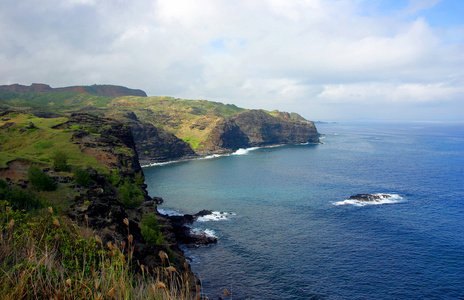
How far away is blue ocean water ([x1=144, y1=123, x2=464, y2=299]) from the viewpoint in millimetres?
41438

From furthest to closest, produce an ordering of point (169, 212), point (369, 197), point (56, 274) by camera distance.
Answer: point (369, 197) → point (169, 212) → point (56, 274)

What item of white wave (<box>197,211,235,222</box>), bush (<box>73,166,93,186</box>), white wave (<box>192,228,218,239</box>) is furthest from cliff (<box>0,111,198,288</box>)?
white wave (<box>197,211,235,222</box>)

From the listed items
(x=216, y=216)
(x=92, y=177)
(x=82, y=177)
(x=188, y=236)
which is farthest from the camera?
(x=216, y=216)

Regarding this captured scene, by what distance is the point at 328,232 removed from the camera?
195ft

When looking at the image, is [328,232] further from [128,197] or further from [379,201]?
[128,197]

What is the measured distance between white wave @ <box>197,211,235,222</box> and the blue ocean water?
101 centimetres

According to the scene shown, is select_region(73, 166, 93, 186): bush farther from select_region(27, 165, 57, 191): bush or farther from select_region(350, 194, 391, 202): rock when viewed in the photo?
select_region(350, 194, 391, 202): rock

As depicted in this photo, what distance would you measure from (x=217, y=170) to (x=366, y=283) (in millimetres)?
95482

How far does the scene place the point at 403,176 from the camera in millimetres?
105625

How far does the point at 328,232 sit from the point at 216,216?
87.4 feet

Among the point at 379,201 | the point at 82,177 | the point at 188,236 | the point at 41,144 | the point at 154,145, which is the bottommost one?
the point at 188,236

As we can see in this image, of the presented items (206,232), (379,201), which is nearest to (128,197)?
(206,232)

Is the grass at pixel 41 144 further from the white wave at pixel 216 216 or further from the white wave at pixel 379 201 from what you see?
the white wave at pixel 379 201

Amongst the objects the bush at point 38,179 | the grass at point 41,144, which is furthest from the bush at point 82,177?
the grass at point 41,144
